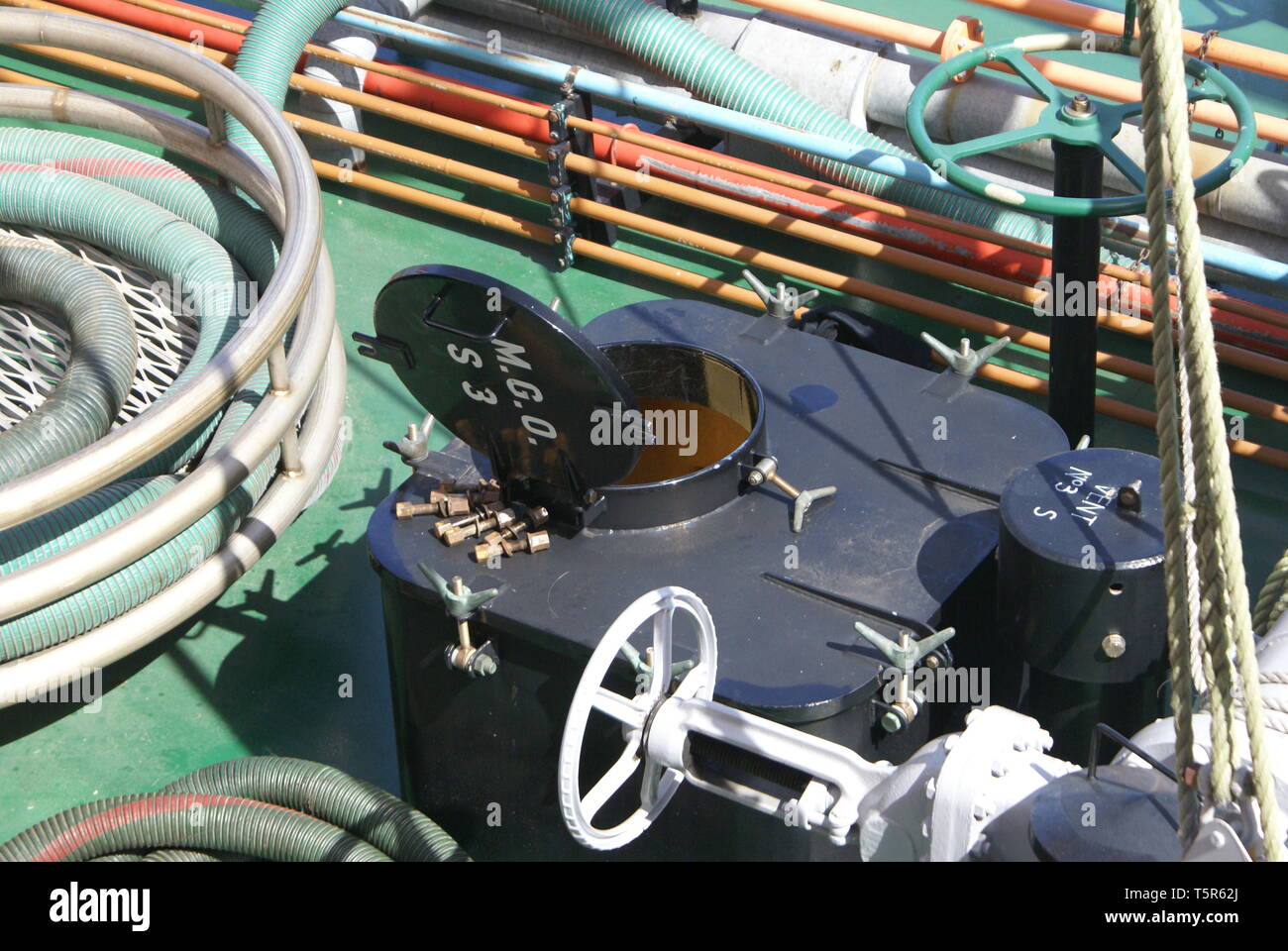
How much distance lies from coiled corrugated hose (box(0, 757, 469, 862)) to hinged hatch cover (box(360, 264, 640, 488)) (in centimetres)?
76

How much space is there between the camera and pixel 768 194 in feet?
15.8

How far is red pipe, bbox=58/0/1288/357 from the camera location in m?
4.42

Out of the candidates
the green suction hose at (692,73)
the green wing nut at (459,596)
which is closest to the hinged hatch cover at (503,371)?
the green wing nut at (459,596)

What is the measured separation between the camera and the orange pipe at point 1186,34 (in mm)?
4199

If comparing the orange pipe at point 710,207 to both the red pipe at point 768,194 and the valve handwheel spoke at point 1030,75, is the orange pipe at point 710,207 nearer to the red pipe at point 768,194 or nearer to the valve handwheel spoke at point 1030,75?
the red pipe at point 768,194

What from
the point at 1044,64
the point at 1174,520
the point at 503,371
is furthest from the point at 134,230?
the point at 1174,520

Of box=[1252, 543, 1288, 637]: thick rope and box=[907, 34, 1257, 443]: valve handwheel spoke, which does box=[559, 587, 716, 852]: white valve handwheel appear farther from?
box=[907, 34, 1257, 443]: valve handwheel spoke

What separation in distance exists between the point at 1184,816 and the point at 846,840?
680 mm

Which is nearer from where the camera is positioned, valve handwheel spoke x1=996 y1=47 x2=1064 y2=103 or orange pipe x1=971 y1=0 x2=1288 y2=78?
valve handwheel spoke x1=996 y1=47 x2=1064 y2=103

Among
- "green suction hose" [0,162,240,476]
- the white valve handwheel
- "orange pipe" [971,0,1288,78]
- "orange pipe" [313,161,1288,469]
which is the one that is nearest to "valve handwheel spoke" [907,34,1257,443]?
"orange pipe" [313,161,1288,469]

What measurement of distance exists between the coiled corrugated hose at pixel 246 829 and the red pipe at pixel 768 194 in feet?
8.02

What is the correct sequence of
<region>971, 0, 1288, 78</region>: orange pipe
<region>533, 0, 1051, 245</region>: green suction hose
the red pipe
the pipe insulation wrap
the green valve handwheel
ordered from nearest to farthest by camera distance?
the green valve handwheel, <region>971, 0, 1288, 78</region>: orange pipe, the red pipe, <region>533, 0, 1051, 245</region>: green suction hose, the pipe insulation wrap

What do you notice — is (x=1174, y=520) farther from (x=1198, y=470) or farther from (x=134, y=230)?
(x=134, y=230)
